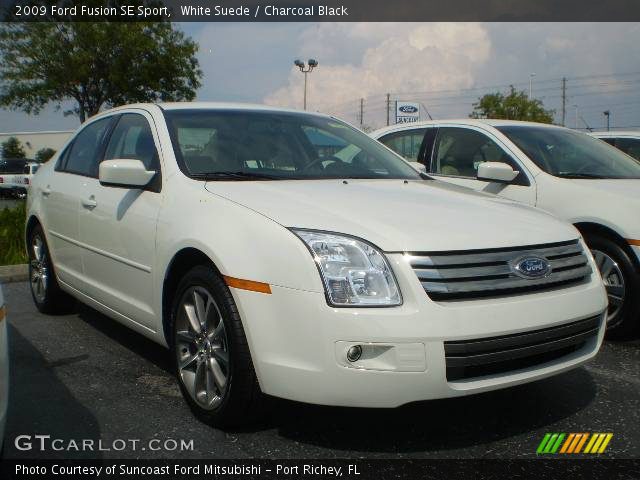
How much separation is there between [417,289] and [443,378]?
0.37 m

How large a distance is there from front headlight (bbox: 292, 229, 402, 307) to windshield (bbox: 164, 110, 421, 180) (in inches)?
40.4

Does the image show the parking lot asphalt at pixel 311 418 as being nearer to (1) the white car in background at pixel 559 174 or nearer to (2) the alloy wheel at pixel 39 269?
(1) the white car in background at pixel 559 174

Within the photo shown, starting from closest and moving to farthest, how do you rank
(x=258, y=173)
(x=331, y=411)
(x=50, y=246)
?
1. (x=331, y=411)
2. (x=258, y=173)
3. (x=50, y=246)

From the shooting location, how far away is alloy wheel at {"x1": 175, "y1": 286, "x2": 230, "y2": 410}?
312 centimetres

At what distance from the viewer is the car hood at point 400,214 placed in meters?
2.86

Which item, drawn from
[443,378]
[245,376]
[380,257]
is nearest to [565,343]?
[443,378]

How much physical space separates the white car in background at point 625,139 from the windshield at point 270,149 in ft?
14.7

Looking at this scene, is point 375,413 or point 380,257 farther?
point 375,413

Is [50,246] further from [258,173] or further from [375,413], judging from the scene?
[375,413]

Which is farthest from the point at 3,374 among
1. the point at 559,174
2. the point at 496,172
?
the point at 559,174

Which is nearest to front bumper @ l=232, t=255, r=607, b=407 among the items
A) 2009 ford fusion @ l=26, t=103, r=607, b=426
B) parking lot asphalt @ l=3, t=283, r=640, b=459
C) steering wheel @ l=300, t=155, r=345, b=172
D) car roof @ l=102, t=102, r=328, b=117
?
2009 ford fusion @ l=26, t=103, r=607, b=426

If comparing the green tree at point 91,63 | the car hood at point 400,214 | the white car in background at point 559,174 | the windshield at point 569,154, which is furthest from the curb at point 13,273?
the green tree at point 91,63

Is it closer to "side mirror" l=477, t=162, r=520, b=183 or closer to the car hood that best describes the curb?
the car hood

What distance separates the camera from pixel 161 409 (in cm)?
347
